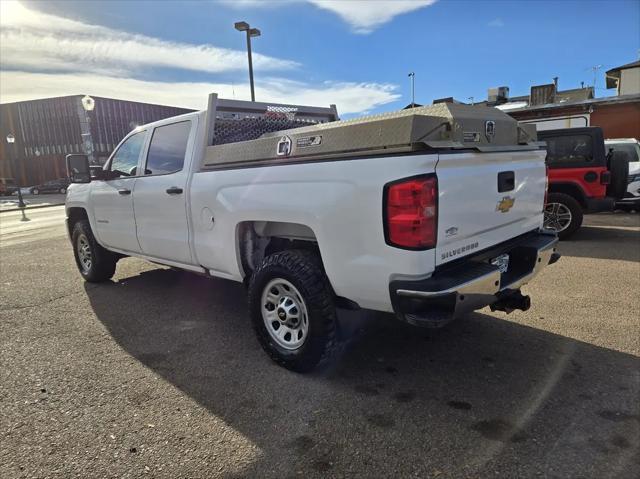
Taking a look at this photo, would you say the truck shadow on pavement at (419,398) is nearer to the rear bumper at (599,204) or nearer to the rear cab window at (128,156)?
the rear cab window at (128,156)

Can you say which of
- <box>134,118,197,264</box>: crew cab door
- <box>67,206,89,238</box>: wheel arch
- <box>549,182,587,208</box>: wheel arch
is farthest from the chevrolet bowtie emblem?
<box>549,182,587,208</box>: wheel arch

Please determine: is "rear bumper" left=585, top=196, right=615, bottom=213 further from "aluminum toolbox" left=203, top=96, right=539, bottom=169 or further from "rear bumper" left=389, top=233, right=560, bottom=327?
"rear bumper" left=389, top=233, right=560, bottom=327

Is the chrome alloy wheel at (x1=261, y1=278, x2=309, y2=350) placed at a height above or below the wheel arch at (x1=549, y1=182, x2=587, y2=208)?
below

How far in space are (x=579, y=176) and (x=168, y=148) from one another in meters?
6.64

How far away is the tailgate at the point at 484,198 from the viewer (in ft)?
8.68

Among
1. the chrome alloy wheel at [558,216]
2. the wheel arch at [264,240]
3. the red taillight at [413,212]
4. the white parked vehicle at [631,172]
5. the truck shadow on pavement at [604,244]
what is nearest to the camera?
the red taillight at [413,212]

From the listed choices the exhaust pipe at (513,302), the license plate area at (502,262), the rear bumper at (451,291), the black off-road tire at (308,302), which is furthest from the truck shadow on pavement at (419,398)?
the license plate area at (502,262)

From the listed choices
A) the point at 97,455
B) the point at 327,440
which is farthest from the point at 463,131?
the point at 97,455

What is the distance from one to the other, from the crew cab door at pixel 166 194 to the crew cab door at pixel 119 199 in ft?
0.67

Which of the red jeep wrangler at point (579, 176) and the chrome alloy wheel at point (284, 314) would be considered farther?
the red jeep wrangler at point (579, 176)

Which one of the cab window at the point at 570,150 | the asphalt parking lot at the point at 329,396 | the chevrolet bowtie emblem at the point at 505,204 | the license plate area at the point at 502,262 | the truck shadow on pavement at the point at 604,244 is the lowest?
the truck shadow on pavement at the point at 604,244

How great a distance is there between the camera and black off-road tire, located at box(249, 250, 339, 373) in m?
3.04

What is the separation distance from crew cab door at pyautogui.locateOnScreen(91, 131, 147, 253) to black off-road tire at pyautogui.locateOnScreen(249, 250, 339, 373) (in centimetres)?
225

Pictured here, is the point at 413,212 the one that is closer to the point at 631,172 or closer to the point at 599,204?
the point at 599,204
